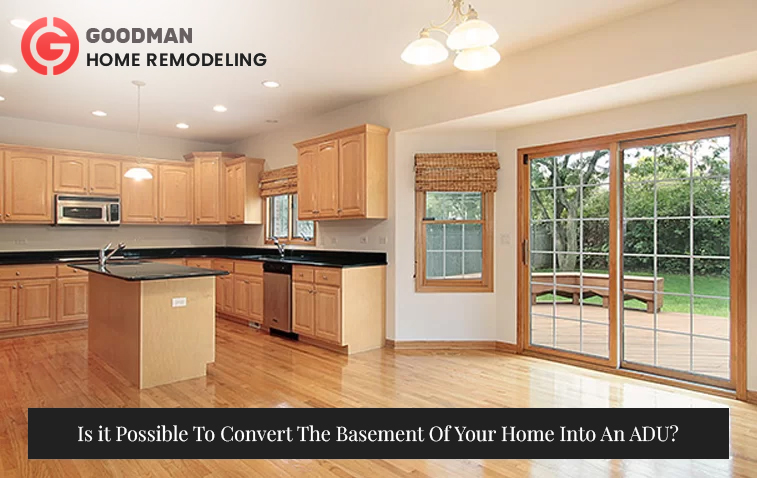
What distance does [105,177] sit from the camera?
6.21 metres

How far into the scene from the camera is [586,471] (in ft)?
7.63

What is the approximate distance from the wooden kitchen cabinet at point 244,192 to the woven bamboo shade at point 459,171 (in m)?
2.96

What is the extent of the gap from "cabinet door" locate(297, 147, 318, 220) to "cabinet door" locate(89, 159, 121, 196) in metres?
2.73

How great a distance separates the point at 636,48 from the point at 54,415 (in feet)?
14.9

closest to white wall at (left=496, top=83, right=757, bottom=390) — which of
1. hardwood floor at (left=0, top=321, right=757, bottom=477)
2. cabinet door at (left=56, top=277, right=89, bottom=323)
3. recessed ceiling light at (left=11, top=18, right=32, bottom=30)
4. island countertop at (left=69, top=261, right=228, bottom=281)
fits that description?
hardwood floor at (left=0, top=321, right=757, bottom=477)

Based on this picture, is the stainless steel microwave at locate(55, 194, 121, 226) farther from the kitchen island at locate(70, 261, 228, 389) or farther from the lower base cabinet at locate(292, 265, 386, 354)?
the lower base cabinet at locate(292, 265, 386, 354)

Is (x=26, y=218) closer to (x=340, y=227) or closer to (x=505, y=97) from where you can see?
(x=340, y=227)

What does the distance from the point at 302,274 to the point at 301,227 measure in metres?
1.40

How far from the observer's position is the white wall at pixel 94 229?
230 inches

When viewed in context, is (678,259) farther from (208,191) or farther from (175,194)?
(175,194)

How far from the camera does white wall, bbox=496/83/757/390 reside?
3213 mm

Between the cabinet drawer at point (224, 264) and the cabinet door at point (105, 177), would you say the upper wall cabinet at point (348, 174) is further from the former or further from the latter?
the cabinet door at point (105, 177)

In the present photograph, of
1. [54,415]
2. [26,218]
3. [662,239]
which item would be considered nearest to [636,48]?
[662,239]

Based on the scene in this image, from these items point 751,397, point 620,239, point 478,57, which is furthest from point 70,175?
point 751,397
